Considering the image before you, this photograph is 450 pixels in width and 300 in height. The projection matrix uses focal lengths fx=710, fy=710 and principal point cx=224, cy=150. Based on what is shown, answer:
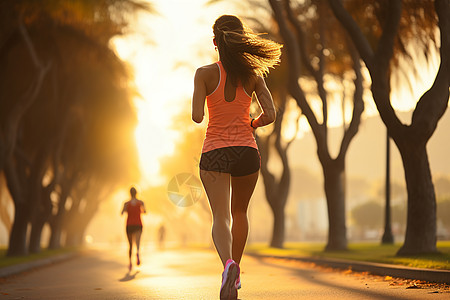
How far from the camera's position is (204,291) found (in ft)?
28.4

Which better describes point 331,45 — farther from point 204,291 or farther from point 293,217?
point 293,217

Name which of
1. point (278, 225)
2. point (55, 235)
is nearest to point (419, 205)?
point (278, 225)

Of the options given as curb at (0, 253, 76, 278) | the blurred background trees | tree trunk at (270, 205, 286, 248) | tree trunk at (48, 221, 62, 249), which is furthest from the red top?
tree trunk at (48, 221, 62, 249)

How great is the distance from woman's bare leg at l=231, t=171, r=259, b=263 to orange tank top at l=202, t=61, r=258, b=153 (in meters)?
0.33

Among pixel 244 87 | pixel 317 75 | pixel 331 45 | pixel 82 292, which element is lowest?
pixel 82 292

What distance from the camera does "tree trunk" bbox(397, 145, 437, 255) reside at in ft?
45.0

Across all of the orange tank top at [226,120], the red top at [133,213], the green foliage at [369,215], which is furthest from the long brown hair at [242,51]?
the green foliage at [369,215]

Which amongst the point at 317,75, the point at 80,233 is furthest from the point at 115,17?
the point at 80,233

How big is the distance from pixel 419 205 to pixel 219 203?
8967 millimetres

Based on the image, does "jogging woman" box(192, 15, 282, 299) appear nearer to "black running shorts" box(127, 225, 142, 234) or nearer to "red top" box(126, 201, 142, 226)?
"red top" box(126, 201, 142, 226)

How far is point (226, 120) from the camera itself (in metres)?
5.77

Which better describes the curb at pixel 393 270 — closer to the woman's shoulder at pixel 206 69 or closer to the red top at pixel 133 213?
the red top at pixel 133 213

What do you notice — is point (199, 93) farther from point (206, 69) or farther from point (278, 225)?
point (278, 225)

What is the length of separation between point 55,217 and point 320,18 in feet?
57.2
